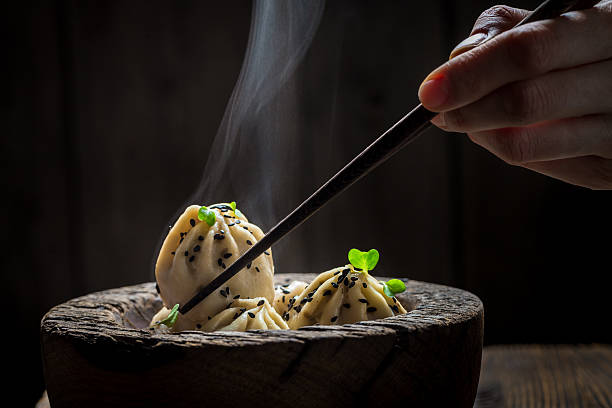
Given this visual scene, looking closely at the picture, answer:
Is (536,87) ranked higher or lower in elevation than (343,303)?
higher

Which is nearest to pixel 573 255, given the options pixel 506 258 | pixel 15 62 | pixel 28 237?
pixel 506 258

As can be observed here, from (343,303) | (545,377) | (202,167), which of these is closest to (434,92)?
(343,303)

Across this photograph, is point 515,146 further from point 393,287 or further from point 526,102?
point 393,287

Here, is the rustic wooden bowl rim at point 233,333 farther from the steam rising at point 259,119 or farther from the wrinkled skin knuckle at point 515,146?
the steam rising at point 259,119

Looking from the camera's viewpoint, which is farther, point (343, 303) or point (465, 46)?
point (343, 303)

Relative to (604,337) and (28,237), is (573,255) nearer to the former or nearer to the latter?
(604,337)

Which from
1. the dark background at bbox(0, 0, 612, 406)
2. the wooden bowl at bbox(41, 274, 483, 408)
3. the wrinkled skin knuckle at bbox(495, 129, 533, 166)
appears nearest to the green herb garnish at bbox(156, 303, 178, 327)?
the wooden bowl at bbox(41, 274, 483, 408)

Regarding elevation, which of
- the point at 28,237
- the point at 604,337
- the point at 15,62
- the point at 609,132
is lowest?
the point at 604,337
